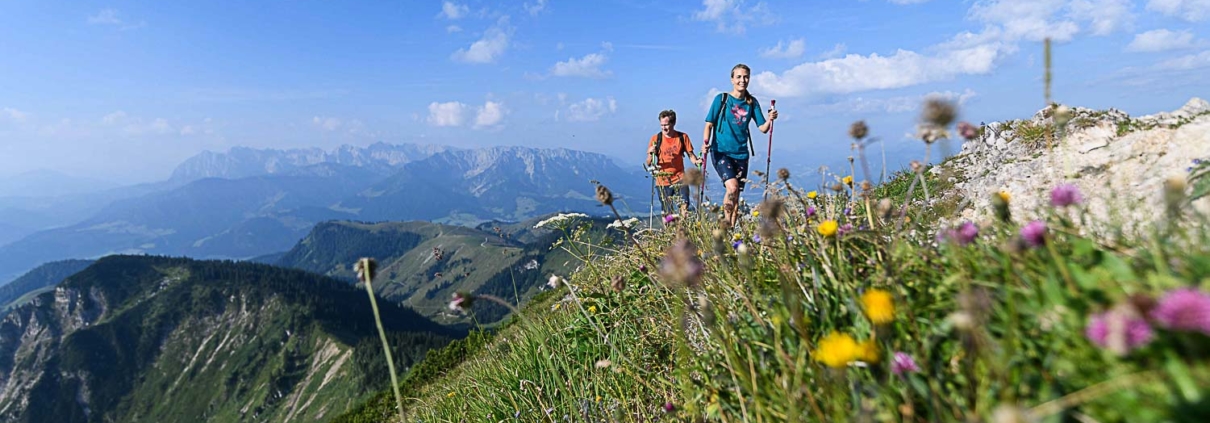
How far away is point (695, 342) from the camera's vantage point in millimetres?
3818

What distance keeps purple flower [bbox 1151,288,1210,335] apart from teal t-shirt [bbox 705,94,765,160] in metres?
9.24

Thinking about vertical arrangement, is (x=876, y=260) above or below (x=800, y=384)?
above

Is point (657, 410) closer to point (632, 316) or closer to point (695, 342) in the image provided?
→ point (695, 342)

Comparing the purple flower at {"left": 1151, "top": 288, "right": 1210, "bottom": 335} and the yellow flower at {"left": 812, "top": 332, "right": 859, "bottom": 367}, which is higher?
the purple flower at {"left": 1151, "top": 288, "right": 1210, "bottom": 335}

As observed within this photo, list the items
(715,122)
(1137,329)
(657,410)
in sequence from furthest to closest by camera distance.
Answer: (715,122) → (657,410) → (1137,329)

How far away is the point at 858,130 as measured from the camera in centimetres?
328

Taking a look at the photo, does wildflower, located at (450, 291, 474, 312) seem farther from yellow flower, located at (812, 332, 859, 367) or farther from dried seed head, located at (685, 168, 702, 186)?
dried seed head, located at (685, 168, 702, 186)

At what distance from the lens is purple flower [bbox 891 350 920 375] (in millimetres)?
1701

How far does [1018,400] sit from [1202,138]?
349cm

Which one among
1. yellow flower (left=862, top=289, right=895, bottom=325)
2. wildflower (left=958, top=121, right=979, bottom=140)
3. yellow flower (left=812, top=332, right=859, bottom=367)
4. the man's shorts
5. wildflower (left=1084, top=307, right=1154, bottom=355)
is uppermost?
wildflower (left=958, top=121, right=979, bottom=140)

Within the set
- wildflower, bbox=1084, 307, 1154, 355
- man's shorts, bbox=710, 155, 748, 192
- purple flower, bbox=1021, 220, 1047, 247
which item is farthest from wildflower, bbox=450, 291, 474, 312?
man's shorts, bbox=710, 155, 748, 192

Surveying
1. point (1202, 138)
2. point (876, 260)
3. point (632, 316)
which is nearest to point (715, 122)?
point (632, 316)

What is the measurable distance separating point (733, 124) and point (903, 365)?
8.63m

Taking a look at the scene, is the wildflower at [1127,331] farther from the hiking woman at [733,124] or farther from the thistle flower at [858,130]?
the hiking woman at [733,124]
